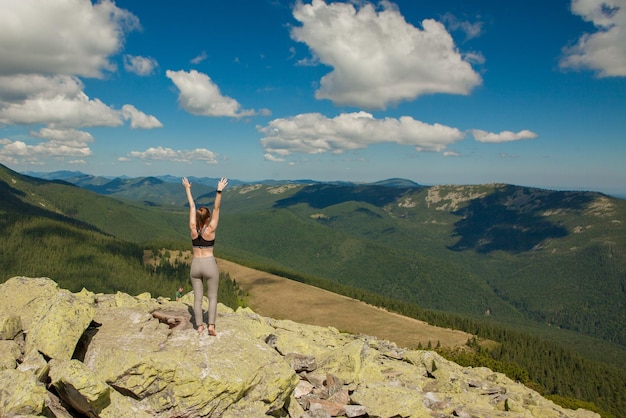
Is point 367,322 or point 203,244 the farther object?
point 367,322

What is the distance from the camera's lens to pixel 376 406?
21891 millimetres

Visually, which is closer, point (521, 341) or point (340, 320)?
point (340, 320)

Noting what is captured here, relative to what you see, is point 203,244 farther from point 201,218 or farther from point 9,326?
point 9,326

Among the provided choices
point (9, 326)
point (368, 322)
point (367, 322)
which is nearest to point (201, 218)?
point (9, 326)

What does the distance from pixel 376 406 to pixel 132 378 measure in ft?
45.8

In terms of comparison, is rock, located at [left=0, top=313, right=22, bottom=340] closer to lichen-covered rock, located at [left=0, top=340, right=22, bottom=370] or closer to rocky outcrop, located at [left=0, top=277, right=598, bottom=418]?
rocky outcrop, located at [left=0, top=277, right=598, bottom=418]

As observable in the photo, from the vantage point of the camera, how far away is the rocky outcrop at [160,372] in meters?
15.2

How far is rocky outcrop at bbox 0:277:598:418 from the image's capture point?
1525 centimetres

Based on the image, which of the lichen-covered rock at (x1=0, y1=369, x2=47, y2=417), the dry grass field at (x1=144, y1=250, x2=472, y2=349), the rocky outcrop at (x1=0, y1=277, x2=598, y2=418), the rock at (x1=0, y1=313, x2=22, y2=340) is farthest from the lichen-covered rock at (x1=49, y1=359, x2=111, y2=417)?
the dry grass field at (x1=144, y1=250, x2=472, y2=349)

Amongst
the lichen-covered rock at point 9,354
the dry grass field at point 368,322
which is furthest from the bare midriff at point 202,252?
the dry grass field at point 368,322

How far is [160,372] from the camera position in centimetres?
1664

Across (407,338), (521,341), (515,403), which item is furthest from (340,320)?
(515,403)

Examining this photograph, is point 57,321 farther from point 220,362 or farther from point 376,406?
point 376,406

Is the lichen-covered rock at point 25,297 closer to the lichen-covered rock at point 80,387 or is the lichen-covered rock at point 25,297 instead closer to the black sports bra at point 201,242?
the lichen-covered rock at point 80,387
